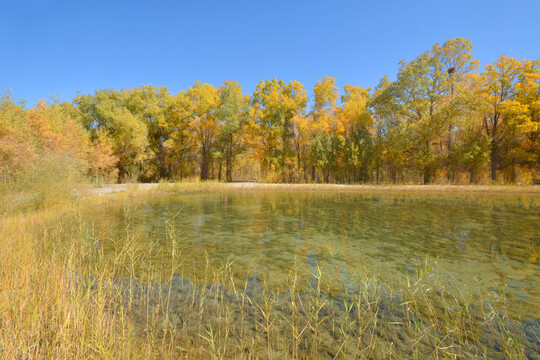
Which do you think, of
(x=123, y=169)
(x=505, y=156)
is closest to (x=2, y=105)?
(x=123, y=169)

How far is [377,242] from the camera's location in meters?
6.53

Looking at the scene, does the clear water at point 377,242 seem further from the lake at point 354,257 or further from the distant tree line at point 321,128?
the distant tree line at point 321,128

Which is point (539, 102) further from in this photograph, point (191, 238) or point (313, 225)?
point (191, 238)

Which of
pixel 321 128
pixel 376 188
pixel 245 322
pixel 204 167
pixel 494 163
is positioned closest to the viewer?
pixel 245 322

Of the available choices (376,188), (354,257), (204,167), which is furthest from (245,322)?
(204,167)

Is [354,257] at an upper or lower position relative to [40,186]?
lower

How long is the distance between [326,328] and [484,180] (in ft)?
102

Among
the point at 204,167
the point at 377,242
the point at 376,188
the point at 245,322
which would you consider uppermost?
the point at 204,167

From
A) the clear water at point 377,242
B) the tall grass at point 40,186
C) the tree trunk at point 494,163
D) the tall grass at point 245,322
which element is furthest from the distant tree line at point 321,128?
the tall grass at point 245,322

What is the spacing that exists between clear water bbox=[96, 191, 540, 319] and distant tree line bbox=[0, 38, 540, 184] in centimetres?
1468

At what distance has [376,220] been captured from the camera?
30.6ft

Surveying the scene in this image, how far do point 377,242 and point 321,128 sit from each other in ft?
82.5

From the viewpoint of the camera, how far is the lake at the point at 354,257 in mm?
3523

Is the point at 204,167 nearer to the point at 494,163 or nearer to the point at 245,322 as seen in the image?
the point at 245,322
